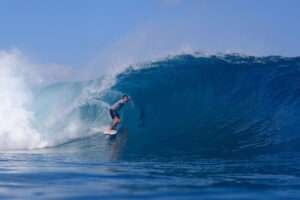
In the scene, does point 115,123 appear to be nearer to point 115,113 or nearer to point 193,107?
point 115,113

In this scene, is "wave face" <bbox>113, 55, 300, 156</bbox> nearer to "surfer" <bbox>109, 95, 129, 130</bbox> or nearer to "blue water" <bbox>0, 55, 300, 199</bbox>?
"blue water" <bbox>0, 55, 300, 199</bbox>

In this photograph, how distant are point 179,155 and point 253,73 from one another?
8402 mm

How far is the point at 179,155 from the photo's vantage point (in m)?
10.5

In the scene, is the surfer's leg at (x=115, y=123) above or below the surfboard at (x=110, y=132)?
above

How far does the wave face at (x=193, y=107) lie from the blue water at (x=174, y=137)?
0.04m

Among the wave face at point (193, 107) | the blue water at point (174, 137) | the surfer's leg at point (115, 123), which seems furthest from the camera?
the surfer's leg at point (115, 123)

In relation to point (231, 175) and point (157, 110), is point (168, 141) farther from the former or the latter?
point (231, 175)

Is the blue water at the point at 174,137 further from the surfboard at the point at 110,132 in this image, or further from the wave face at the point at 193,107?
the surfboard at the point at 110,132

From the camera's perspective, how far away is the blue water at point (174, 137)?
582cm

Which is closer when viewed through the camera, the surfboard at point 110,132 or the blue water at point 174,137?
the blue water at point 174,137

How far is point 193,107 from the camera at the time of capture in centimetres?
1697

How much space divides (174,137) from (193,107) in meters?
3.48

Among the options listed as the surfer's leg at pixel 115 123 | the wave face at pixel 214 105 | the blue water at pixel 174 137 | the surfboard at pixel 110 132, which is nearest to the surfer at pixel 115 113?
the surfer's leg at pixel 115 123

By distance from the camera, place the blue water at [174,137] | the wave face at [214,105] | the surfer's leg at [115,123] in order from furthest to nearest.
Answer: the surfer's leg at [115,123]
the wave face at [214,105]
the blue water at [174,137]
